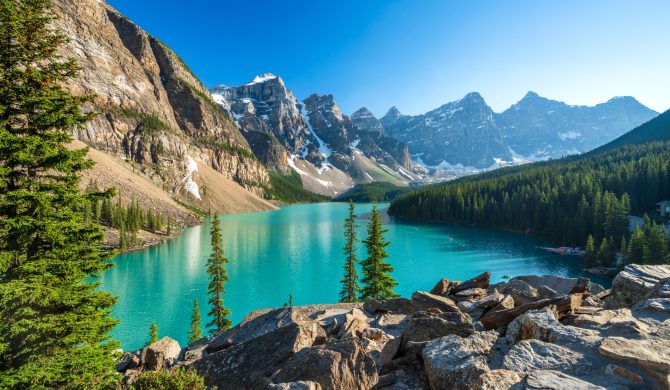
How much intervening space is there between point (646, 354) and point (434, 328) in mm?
5409

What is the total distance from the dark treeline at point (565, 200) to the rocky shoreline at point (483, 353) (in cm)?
7187

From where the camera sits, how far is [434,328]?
10.8 m

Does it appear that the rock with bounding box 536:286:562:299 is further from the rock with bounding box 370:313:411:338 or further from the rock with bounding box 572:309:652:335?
the rock with bounding box 370:313:411:338

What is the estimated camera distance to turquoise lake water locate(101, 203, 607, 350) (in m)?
42.6

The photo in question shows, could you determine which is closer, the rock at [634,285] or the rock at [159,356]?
Answer: the rock at [634,285]

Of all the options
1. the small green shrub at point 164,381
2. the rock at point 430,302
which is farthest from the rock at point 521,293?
the small green shrub at point 164,381

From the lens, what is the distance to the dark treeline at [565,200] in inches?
3153

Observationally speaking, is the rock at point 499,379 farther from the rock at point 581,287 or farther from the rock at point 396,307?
the rock at point 581,287

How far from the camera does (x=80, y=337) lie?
1059 centimetres

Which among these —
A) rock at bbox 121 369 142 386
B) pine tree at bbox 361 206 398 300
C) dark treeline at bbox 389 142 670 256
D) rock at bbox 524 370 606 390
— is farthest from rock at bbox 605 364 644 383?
dark treeline at bbox 389 142 670 256

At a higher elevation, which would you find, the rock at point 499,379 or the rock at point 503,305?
the rock at point 499,379

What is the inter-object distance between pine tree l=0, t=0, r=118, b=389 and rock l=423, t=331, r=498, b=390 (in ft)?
34.0

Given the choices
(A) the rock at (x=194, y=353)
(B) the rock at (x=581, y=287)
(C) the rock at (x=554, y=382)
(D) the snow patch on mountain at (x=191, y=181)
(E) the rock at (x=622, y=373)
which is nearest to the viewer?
(C) the rock at (x=554, y=382)

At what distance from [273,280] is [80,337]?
44655 mm
